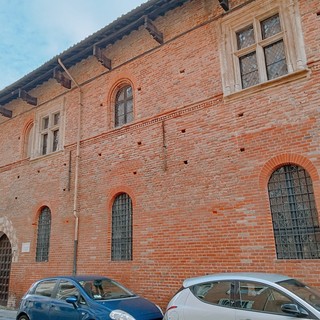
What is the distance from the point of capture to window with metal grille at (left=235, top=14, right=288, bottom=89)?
319 inches

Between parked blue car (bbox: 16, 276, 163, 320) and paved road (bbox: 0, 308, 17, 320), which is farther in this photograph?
paved road (bbox: 0, 308, 17, 320)

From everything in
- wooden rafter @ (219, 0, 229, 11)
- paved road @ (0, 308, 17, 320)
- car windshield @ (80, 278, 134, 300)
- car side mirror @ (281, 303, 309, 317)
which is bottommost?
paved road @ (0, 308, 17, 320)

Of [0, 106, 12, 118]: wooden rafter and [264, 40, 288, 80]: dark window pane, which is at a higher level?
[0, 106, 12, 118]: wooden rafter

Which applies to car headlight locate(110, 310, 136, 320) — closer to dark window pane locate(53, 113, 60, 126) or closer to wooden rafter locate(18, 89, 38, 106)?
dark window pane locate(53, 113, 60, 126)

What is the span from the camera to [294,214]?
6.96 m

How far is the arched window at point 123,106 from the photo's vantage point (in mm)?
10891

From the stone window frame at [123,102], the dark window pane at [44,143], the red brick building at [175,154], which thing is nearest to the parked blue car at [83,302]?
the red brick building at [175,154]

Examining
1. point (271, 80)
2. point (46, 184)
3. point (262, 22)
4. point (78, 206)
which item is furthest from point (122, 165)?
point (262, 22)

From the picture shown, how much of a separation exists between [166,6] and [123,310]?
328 inches

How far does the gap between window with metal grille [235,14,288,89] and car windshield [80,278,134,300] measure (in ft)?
18.8

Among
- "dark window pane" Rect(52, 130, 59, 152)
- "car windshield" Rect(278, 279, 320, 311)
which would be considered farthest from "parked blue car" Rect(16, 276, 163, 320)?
"dark window pane" Rect(52, 130, 59, 152)

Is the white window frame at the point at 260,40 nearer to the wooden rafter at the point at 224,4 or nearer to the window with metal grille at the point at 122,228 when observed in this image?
the wooden rafter at the point at 224,4

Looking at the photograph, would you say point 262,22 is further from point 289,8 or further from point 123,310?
point 123,310

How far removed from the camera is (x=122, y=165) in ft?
33.0
